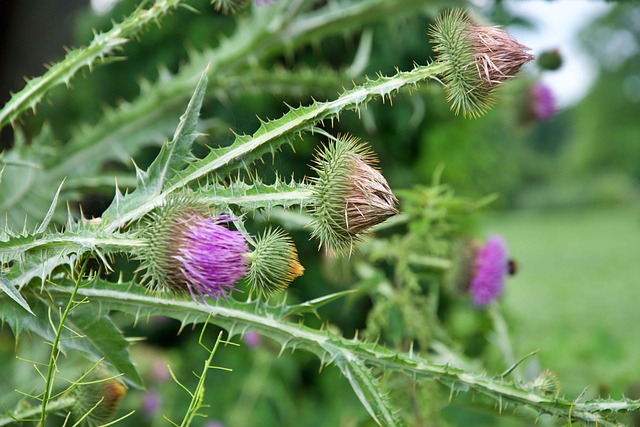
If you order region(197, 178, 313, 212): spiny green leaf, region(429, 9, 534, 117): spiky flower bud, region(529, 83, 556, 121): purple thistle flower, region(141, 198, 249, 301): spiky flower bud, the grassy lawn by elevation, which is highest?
region(429, 9, 534, 117): spiky flower bud

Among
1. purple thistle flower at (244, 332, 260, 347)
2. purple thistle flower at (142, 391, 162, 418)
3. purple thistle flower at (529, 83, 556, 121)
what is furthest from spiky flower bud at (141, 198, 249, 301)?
purple thistle flower at (142, 391, 162, 418)

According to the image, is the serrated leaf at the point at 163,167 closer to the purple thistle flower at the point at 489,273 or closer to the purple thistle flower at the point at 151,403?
the purple thistle flower at the point at 489,273

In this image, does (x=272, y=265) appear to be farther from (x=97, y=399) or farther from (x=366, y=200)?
(x=97, y=399)

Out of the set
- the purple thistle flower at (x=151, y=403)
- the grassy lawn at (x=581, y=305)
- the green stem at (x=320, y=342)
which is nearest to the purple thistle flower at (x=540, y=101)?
the grassy lawn at (x=581, y=305)

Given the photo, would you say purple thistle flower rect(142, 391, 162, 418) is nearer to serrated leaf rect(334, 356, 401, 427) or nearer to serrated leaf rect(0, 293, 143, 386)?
serrated leaf rect(0, 293, 143, 386)

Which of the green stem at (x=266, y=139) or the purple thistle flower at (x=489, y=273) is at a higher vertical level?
the green stem at (x=266, y=139)

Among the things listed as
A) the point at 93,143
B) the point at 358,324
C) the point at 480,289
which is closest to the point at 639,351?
the point at 358,324
